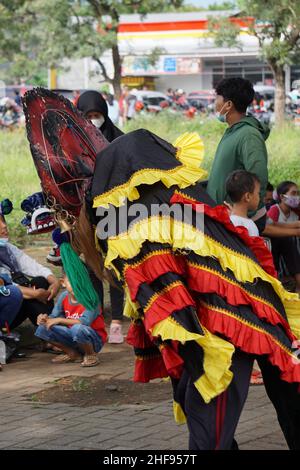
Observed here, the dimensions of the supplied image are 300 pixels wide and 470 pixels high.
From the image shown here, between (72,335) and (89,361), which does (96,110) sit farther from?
(89,361)

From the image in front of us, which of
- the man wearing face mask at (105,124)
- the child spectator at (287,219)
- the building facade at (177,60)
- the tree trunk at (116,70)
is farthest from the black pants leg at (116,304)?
the building facade at (177,60)

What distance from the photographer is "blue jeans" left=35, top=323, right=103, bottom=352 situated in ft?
22.8

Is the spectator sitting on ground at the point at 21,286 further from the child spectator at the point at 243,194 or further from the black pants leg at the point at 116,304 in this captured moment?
the child spectator at the point at 243,194

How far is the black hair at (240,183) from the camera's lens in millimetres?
5254

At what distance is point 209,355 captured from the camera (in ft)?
12.5

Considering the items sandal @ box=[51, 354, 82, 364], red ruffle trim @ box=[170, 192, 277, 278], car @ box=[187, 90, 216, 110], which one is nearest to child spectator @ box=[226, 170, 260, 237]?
red ruffle trim @ box=[170, 192, 277, 278]

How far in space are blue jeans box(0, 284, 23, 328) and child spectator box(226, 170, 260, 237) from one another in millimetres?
2258

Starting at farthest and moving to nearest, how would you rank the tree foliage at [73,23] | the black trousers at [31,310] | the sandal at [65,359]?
the tree foliage at [73,23], the black trousers at [31,310], the sandal at [65,359]

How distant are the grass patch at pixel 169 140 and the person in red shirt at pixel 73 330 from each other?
15.4 ft

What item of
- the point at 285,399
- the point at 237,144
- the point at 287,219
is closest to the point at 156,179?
the point at 285,399

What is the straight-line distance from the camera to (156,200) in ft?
13.0

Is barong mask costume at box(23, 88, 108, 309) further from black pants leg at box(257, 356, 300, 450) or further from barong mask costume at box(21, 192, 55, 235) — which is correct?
black pants leg at box(257, 356, 300, 450)

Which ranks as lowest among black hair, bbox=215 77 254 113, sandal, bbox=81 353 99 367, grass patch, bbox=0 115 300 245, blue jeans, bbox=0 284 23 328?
sandal, bbox=81 353 99 367
